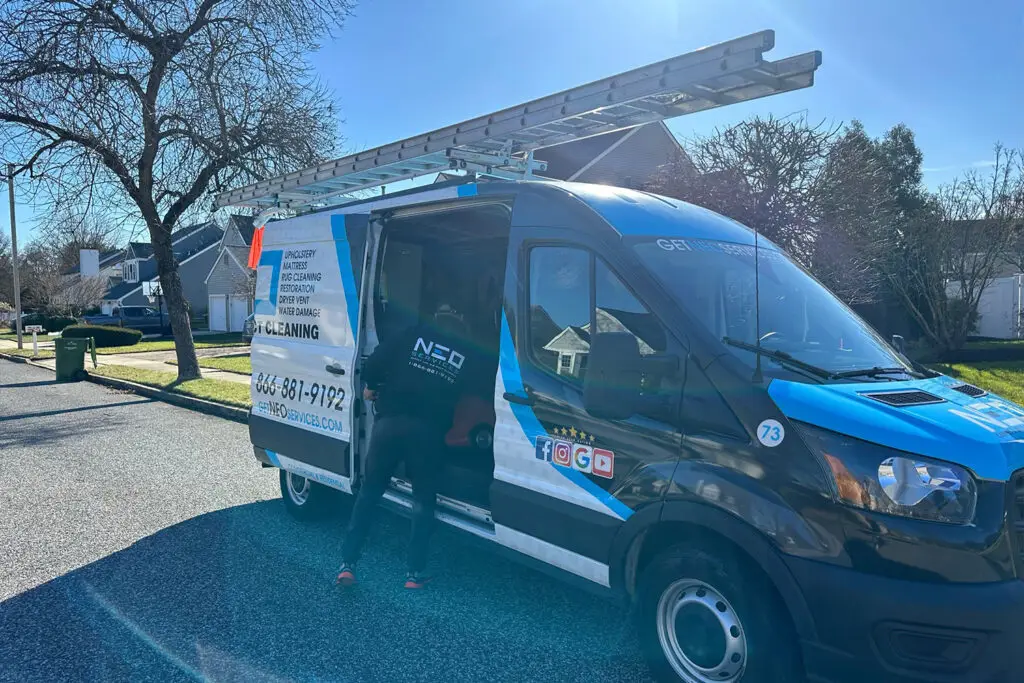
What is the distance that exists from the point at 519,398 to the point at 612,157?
22652 millimetres

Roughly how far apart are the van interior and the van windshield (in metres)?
1.37

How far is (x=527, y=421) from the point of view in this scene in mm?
3902

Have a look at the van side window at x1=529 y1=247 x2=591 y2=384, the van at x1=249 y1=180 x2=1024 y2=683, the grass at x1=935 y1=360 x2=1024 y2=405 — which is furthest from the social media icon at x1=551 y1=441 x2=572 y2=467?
the grass at x1=935 y1=360 x2=1024 y2=405

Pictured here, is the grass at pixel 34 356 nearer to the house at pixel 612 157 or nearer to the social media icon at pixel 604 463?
the house at pixel 612 157

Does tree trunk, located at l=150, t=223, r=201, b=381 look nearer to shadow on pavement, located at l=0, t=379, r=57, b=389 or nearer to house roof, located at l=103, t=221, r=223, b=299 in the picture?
shadow on pavement, located at l=0, t=379, r=57, b=389

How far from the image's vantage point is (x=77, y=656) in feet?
12.5

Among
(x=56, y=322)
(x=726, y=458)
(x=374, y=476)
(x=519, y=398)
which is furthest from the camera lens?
(x=56, y=322)

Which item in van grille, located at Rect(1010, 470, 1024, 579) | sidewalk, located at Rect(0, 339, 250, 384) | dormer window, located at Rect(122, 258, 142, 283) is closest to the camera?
van grille, located at Rect(1010, 470, 1024, 579)

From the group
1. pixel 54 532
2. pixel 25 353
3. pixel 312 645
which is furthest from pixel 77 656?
pixel 25 353

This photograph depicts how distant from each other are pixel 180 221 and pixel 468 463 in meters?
13.9

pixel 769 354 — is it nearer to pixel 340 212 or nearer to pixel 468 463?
pixel 468 463

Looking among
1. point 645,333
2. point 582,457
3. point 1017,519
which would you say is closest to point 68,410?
point 582,457

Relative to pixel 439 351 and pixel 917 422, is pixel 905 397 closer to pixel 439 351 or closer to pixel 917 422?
pixel 917 422

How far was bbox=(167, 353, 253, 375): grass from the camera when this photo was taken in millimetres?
18556
